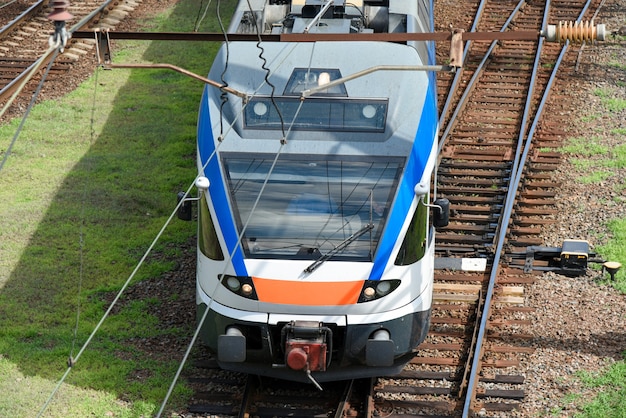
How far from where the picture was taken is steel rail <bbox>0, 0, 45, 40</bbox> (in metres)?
19.8

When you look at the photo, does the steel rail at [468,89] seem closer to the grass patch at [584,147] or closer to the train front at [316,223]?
the grass patch at [584,147]

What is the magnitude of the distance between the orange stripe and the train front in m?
0.01

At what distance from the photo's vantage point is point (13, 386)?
405 inches

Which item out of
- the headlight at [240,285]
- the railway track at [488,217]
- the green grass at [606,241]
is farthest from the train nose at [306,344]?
the green grass at [606,241]

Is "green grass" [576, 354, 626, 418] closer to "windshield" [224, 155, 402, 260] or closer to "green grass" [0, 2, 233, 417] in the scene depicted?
"windshield" [224, 155, 402, 260]

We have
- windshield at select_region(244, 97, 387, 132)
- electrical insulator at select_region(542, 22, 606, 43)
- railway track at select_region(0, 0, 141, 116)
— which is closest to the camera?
electrical insulator at select_region(542, 22, 606, 43)

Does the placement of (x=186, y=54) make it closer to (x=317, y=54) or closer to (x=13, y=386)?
(x=317, y=54)

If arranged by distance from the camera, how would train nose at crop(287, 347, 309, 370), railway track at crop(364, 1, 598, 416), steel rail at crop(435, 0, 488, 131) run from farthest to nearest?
steel rail at crop(435, 0, 488, 131)
railway track at crop(364, 1, 598, 416)
train nose at crop(287, 347, 309, 370)

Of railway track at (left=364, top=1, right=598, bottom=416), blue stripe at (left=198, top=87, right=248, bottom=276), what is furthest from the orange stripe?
railway track at (left=364, top=1, right=598, bottom=416)

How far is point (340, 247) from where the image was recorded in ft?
31.1

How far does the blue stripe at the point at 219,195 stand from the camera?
31.1 feet

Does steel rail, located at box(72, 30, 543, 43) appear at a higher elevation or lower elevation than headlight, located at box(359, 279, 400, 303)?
higher

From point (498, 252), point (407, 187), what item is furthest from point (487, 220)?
point (407, 187)

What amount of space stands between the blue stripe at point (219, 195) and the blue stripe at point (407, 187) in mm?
1280
